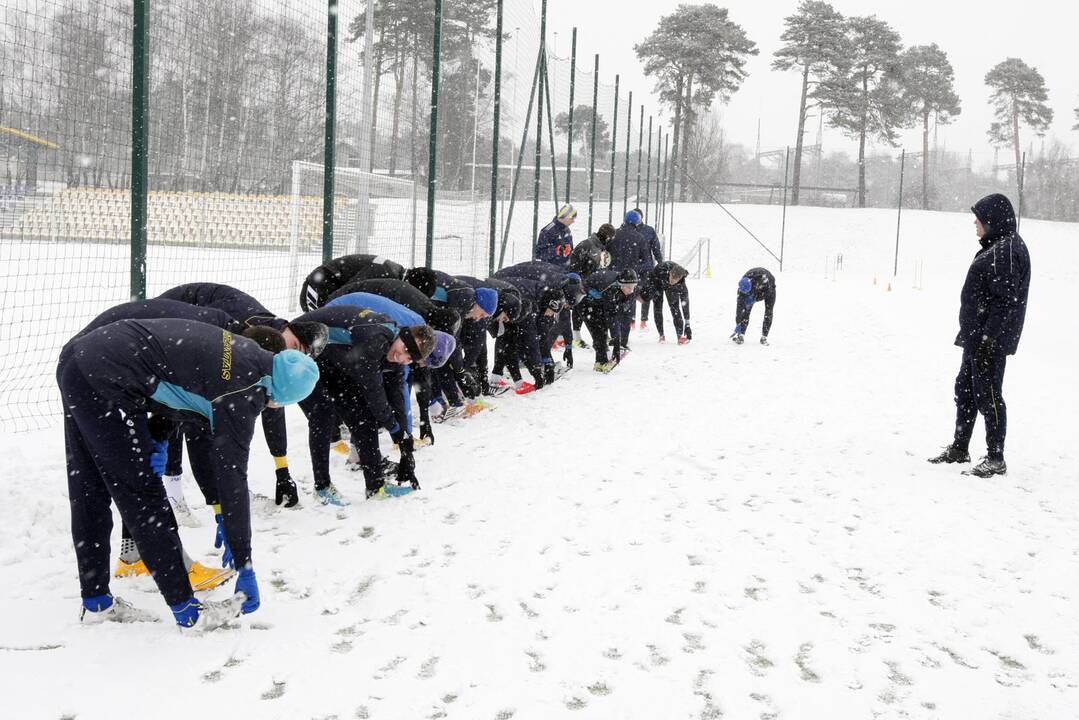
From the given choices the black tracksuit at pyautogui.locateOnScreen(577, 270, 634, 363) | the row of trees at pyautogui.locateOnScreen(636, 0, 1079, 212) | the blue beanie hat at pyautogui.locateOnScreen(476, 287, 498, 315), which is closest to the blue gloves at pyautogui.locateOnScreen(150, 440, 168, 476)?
the blue beanie hat at pyautogui.locateOnScreen(476, 287, 498, 315)

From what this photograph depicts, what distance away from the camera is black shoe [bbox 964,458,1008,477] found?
18.7 ft

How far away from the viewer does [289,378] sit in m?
3.34

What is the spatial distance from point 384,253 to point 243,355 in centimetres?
686

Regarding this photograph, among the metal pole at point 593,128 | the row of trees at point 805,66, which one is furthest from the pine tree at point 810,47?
the metal pole at point 593,128

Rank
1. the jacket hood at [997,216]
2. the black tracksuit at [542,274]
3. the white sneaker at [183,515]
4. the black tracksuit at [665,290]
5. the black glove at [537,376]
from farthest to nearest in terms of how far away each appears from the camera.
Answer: the black tracksuit at [665,290]
the black tracksuit at [542,274]
the black glove at [537,376]
the jacket hood at [997,216]
the white sneaker at [183,515]

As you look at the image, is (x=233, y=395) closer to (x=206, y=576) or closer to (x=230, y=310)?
(x=206, y=576)

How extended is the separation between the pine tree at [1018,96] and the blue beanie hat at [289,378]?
57.3 m

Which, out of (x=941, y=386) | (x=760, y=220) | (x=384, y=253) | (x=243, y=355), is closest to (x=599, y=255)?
(x=384, y=253)

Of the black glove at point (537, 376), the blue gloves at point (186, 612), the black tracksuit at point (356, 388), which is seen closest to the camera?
the blue gloves at point (186, 612)

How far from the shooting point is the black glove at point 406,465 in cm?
518

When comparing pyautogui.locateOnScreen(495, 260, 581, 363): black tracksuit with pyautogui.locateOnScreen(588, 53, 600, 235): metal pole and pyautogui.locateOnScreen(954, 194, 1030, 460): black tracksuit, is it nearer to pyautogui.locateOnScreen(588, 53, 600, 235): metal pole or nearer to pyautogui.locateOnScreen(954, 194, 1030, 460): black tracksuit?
pyautogui.locateOnScreen(954, 194, 1030, 460): black tracksuit

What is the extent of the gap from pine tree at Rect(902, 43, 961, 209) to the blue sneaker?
50.1 metres

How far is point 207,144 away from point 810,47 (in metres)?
44.4

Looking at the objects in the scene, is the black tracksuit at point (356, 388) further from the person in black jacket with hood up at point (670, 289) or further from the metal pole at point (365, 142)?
the person in black jacket with hood up at point (670, 289)
